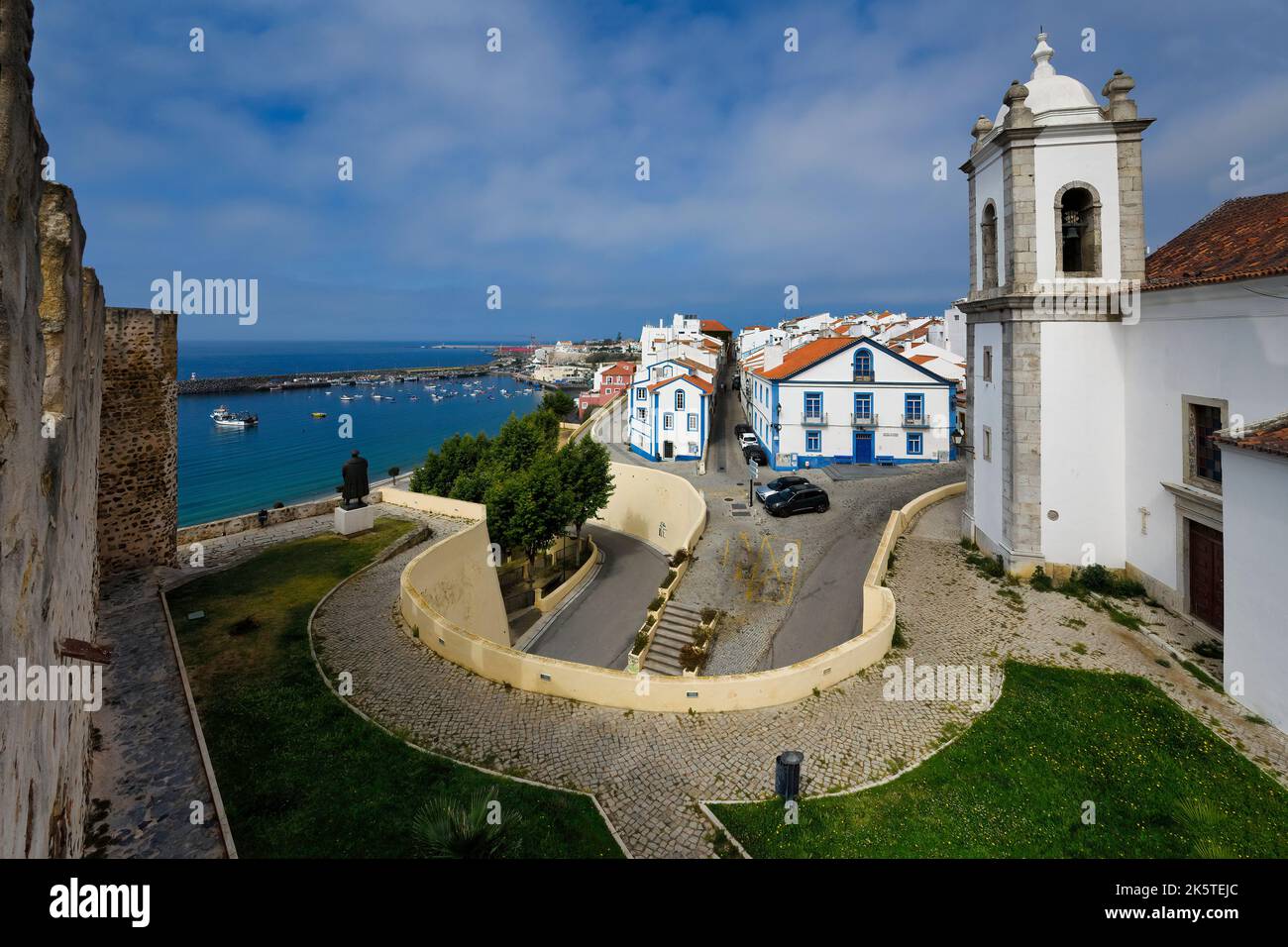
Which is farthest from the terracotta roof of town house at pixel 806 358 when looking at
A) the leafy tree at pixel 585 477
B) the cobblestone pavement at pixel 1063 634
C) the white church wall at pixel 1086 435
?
the cobblestone pavement at pixel 1063 634

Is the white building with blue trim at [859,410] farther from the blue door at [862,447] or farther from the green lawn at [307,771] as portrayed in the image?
the green lawn at [307,771]

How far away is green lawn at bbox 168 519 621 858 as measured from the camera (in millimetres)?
7914

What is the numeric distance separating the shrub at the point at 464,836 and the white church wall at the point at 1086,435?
15.3 metres

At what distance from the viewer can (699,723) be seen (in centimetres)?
1120

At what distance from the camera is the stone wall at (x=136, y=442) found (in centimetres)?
1591

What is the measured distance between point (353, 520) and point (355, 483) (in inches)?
48.8

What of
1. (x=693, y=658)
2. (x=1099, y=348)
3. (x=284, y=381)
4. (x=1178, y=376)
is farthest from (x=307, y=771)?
(x=284, y=381)

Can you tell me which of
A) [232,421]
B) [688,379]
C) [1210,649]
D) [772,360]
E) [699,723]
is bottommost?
[699,723]

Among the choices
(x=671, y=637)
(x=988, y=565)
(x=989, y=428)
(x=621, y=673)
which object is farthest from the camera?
(x=671, y=637)

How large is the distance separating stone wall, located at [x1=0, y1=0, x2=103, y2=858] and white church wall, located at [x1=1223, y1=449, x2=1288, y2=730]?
14759 millimetres

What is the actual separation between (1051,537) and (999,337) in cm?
537

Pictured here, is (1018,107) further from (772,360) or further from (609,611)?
(772,360)

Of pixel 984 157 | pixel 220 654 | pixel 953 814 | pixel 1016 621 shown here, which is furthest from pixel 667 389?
pixel 953 814

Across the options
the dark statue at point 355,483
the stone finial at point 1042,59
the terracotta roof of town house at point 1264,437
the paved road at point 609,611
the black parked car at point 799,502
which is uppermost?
the stone finial at point 1042,59
